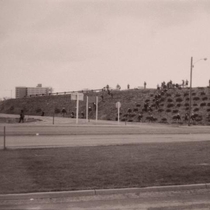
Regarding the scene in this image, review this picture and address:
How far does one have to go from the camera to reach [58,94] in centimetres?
8931

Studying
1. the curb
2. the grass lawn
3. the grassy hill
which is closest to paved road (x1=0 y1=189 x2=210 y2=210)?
the curb

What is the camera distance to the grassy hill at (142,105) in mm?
56156

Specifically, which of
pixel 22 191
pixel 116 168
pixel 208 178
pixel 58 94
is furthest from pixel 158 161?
pixel 58 94

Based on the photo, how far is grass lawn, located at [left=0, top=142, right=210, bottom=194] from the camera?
852cm

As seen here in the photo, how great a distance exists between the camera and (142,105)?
6525 cm

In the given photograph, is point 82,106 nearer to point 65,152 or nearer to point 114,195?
point 65,152

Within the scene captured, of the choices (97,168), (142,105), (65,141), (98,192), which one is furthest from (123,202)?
(142,105)

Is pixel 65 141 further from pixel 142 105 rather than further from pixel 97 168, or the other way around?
pixel 142 105

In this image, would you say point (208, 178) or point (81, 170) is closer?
point (208, 178)

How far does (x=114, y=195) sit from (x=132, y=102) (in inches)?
2397

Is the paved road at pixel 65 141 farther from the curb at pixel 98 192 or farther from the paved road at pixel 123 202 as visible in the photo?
the paved road at pixel 123 202

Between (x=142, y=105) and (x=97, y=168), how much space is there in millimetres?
55127

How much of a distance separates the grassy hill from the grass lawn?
37223mm

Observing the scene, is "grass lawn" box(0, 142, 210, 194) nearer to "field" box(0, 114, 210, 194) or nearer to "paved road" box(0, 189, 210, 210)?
"field" box(0, 114, 210, 194)
